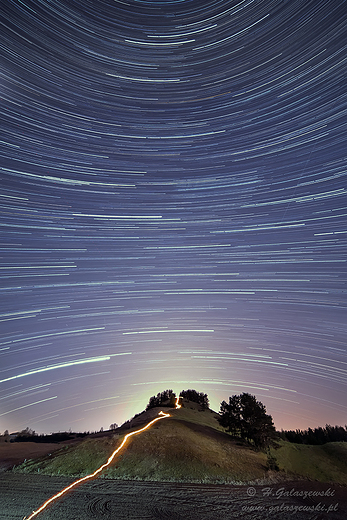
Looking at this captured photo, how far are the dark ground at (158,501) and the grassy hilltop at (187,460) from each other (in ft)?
6.84

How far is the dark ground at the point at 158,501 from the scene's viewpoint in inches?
609

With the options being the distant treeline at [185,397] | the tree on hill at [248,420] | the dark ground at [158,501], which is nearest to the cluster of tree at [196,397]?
the distant treeline at [185,397]

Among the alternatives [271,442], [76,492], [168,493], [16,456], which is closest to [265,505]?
[168,493]

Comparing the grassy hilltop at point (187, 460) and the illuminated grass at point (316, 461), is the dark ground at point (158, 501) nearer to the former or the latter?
the grassy hilltop at point (187, 460)

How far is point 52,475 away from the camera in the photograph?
22.7 meters

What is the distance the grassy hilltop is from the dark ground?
208 centimetres

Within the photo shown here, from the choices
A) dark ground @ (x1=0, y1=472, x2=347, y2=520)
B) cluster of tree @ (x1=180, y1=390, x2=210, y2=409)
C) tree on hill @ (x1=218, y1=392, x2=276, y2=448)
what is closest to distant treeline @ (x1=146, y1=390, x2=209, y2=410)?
cluster of tree @ (x1=180, y1=390, x2=210, y2=409)

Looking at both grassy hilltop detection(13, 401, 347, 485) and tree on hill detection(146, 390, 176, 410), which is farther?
tree on hill detection(146, 390, 176, 410)

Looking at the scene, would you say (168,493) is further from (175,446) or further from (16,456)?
(16,456)

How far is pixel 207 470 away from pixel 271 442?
50.4ft

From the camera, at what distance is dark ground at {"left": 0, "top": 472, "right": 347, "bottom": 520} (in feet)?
50.8

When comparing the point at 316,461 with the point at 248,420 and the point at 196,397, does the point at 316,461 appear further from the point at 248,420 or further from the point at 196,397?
the point at 196,397

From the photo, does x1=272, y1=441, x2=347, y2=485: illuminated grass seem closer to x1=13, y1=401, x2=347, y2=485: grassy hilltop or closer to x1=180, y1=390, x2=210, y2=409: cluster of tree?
x1=13, y1=401, x2=347, y2=485: grassy hilltop

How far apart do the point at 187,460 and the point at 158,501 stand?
9.19m
